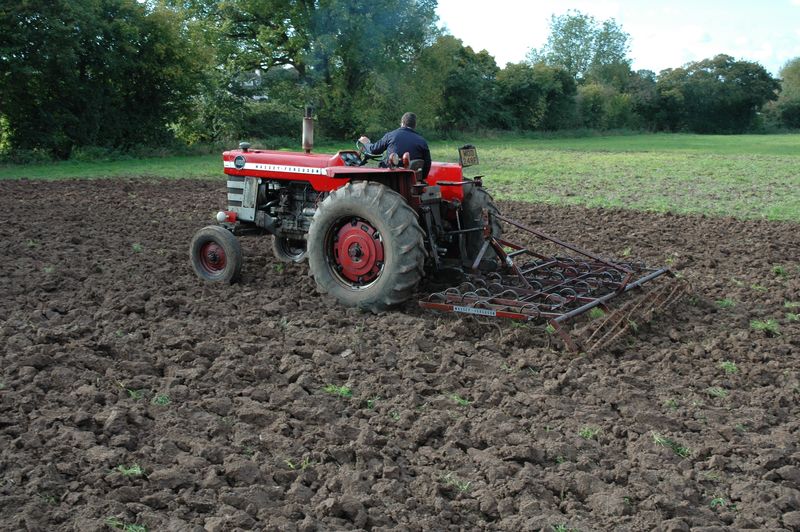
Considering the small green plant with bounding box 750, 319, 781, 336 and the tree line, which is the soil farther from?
the tree line

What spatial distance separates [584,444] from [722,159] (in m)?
24.1

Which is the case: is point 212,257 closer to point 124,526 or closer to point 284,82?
point 124,526

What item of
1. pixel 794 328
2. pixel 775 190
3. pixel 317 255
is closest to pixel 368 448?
pixel 317 255

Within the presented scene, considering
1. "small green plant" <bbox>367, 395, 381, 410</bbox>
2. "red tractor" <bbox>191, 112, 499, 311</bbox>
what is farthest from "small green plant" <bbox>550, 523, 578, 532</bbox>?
"red tractor" <bbox>191, 112, 499, 311</bbox>

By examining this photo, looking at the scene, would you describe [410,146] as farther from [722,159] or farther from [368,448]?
[722,159]

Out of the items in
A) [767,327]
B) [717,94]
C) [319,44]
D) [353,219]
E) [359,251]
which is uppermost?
[717,94]

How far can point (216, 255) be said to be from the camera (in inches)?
306

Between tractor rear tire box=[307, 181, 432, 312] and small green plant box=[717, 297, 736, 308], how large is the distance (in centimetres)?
289

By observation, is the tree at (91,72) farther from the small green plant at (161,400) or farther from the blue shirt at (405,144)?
the small green plant at (161,400)

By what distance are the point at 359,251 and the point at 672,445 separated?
10.5 ft

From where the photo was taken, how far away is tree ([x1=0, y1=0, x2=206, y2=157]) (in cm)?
2036


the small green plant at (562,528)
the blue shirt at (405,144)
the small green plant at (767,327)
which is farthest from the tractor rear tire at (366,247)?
the small green plant at (562,528)

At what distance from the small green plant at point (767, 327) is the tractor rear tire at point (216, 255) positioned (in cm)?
459

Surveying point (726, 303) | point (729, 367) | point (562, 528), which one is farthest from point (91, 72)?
point (562, 528)
